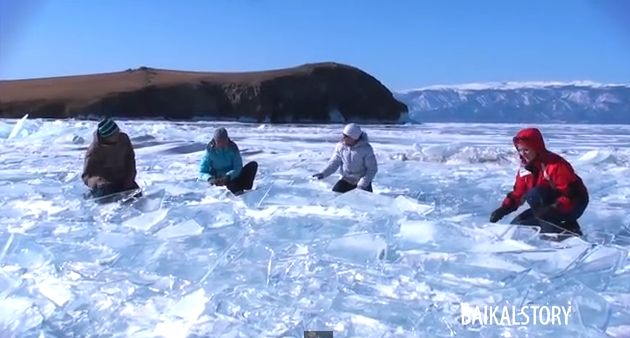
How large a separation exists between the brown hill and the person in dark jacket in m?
46.6

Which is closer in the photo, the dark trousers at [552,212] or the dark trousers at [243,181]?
the dark trousers at [552,212]

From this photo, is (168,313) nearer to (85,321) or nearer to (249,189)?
(85,321)

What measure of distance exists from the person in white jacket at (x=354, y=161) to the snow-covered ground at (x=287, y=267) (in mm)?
197

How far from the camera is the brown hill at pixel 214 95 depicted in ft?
178

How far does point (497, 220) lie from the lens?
4676 millimetres

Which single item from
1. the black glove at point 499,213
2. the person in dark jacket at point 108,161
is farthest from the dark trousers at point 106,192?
the black glove at point 499,213

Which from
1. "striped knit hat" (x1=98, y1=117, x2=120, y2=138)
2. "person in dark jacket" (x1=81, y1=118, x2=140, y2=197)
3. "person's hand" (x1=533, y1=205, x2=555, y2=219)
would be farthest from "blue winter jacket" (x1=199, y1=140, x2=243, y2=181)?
"person's hand" (x1=533, y1=205, x2=555, y2=219)

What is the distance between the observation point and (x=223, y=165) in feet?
21.0

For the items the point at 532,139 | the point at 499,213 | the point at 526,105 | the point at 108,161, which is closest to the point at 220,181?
the point at 108,161

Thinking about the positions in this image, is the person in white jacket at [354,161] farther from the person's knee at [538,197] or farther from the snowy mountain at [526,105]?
the snowy mountain at [526,105]

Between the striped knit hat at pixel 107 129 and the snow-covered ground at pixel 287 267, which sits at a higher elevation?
the striped knit hat at pixel 107 129

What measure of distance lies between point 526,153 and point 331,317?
1886mm

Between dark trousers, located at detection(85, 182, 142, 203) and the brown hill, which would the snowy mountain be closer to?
the brown hill

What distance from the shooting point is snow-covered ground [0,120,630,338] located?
118 inches
